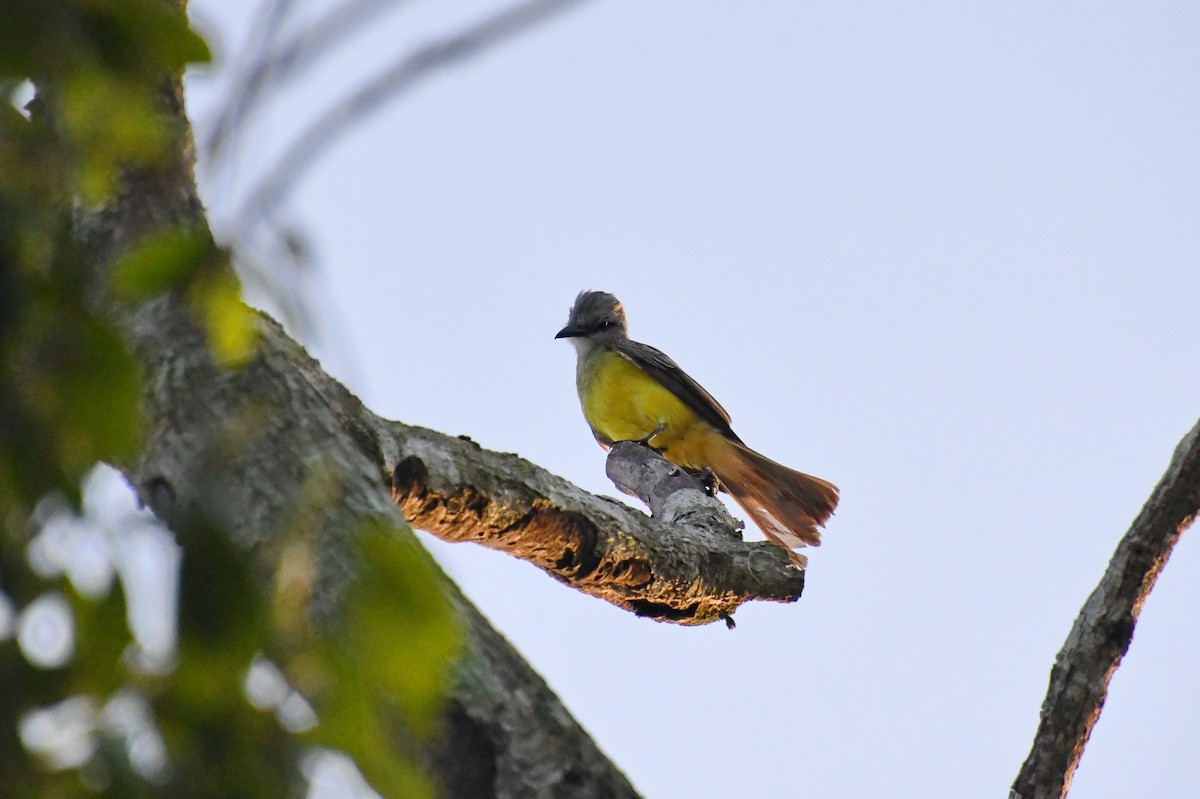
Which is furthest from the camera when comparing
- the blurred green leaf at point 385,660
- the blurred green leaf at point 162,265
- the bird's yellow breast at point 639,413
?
the bird's yellow breast at point 639,413

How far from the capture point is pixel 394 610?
117 centimetres

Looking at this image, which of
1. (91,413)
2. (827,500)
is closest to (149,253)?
(91,413)

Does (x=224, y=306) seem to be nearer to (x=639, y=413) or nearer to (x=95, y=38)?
(x=95, y=38)

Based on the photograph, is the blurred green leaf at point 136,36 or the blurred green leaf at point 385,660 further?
the blurred green leaf at point 136,36

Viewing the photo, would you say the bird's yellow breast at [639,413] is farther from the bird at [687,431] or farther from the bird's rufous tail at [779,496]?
the bird's rufous tail at [779,496]

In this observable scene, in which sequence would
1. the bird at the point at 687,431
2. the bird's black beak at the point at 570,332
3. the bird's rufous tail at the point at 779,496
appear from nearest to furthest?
the bird's rufous tail at the point at 779,496, the bird at the point at 687,431, the bird's black beak at the point at 570,332

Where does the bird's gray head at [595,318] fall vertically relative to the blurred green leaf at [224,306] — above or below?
above

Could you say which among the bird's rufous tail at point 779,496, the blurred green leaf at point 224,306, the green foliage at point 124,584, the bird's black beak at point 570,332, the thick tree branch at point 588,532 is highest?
the bird's black beak at point 570,332

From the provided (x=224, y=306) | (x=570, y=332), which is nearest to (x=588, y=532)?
(x=224, y=306)

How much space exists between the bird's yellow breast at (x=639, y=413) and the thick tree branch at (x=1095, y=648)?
4.99 metres

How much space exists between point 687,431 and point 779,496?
1.00 m

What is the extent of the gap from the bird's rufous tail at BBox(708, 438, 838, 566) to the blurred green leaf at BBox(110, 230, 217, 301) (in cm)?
589

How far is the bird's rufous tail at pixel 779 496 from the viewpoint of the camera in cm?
719

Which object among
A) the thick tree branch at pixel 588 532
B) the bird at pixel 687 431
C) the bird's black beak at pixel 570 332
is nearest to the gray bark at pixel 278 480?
the thick tree branch at pixel 588 532
